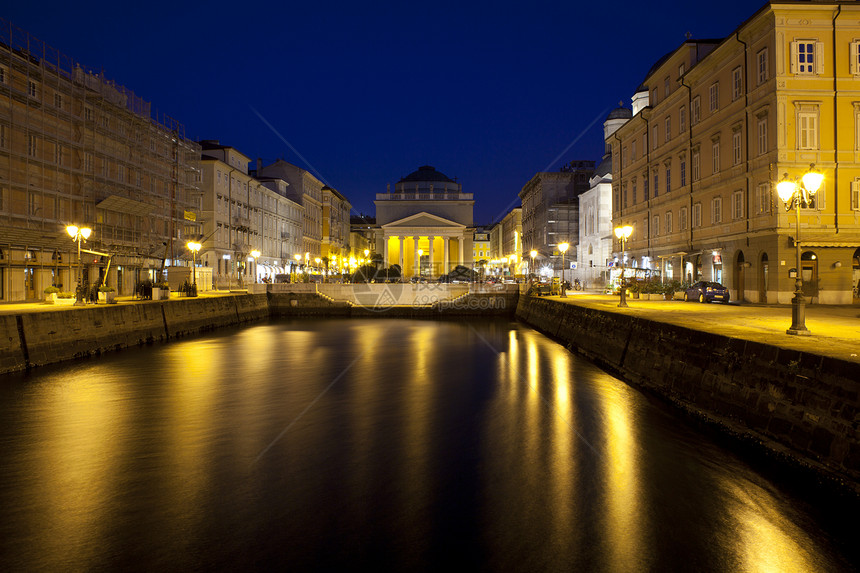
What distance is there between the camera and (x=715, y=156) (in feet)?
120

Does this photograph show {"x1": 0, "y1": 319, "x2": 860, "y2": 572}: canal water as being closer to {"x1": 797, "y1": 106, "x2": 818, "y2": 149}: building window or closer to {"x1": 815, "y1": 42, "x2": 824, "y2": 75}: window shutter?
{"x1": 797, "y1": 106, "x2": 818, "y2": 149}: building window

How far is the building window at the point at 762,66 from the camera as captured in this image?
3048 cm

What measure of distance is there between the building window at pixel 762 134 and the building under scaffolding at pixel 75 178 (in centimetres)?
3672

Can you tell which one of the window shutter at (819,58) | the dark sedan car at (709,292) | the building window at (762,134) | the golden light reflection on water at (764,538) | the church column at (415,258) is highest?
the window shutter at (819,58)

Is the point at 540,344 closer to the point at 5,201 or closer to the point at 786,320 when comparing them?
the point at 786,320

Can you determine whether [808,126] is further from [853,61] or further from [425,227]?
[425,227]

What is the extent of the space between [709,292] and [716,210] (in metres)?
6.78

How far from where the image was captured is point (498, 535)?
326 inches

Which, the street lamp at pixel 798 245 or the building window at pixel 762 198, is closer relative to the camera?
the street lamp at pixel 798 245

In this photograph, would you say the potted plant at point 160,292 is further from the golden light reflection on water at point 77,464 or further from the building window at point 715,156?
the building window at point 715,156

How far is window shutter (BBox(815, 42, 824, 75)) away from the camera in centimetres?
2956

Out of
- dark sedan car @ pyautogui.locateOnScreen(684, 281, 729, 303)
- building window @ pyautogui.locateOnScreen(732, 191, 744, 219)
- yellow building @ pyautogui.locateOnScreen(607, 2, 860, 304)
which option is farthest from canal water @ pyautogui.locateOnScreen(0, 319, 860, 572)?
building window @ pyautogui.locateOnScreen(732, 191, 744, 219)

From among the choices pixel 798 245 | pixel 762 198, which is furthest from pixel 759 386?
pixel 762 198

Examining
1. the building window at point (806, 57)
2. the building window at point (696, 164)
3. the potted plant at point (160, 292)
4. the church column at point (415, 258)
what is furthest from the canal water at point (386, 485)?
the church column at point (415, 258)
